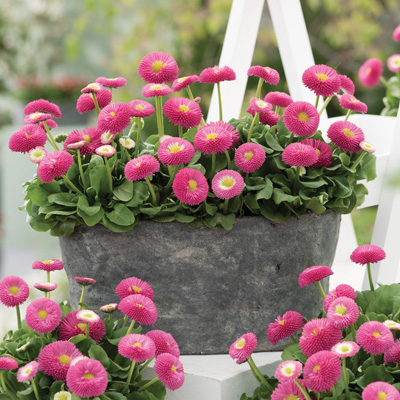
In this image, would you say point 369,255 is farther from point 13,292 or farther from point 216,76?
point 13,292

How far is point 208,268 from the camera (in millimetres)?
899

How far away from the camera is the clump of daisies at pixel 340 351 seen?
703mm

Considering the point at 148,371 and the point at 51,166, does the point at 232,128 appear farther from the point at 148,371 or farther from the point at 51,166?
the point at 148,371

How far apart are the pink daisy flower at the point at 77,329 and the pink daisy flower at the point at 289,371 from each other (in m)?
0.24

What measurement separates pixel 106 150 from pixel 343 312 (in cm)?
35

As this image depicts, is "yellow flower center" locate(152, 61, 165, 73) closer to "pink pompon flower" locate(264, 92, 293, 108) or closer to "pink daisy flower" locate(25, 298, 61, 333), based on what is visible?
"pink pompon flower" locate(264, 92, 293, 108)

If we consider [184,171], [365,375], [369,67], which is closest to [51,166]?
[184,171]

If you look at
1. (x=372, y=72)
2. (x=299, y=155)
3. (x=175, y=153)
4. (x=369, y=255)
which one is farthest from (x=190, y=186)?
(x=372, y=72)

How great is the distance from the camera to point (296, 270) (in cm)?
94

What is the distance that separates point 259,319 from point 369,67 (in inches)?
22.6

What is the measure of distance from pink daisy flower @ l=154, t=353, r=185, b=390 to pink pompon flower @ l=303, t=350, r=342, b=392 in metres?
0.15

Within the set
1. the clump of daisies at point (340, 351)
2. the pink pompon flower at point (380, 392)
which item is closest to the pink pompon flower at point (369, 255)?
the clump of daisies at point (340, 351)

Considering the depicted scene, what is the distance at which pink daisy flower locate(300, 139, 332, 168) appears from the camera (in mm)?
916

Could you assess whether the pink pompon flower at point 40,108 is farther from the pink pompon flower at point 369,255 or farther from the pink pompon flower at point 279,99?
the pink pompon flower at point 369,255
